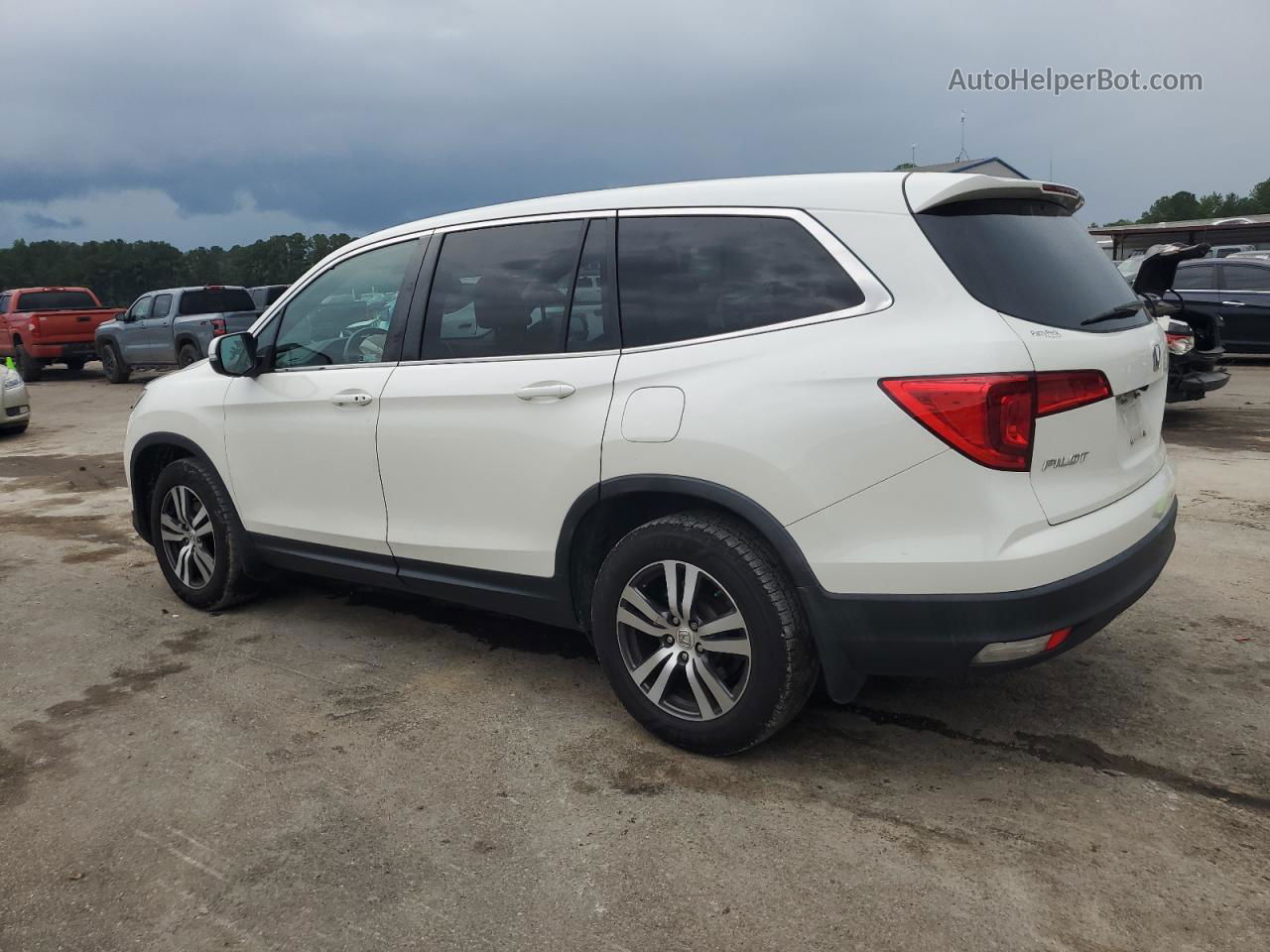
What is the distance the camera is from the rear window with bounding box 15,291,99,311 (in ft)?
72.3

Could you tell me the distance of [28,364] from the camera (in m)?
21.9

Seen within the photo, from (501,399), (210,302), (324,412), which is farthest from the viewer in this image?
(210,302)

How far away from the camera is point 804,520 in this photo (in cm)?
293

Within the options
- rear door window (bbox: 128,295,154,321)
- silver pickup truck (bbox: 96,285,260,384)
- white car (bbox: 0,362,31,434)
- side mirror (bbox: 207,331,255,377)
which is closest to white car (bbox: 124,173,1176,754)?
side mirror (bbox: 207,331,255,377)

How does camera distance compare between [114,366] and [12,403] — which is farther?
[114,366]

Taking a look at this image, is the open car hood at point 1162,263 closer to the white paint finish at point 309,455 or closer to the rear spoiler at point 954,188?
the rear spoiler at point 954,188

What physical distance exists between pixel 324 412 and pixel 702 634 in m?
2.02

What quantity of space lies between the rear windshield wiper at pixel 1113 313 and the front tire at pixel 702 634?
118cm

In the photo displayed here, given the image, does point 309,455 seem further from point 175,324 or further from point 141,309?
point 141,309

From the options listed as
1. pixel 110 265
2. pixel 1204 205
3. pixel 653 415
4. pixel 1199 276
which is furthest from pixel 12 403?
pixel 1204 205

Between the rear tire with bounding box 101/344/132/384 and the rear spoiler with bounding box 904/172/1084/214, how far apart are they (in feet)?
67.8

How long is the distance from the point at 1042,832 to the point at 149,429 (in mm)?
4438

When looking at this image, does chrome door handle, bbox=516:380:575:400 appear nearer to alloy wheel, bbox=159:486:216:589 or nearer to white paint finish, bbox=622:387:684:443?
white paint finish, bbox=622:387:684:443

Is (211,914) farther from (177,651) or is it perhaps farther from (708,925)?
(177,651)
